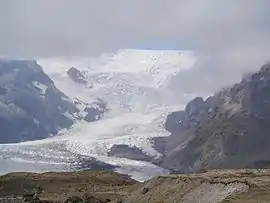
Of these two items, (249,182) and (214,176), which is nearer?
(249,182)

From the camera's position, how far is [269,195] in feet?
206

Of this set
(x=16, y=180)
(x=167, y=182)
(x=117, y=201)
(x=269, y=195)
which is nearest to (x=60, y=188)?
(x=16, y=180)

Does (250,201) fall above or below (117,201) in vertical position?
below

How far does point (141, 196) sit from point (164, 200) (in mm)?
7805

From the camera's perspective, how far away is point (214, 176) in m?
77.6

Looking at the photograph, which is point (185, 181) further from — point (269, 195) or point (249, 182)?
point (269, 195)

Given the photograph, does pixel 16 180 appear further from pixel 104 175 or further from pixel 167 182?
pixel 167 182

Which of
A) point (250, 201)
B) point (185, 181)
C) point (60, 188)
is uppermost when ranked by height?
point (60, 188)

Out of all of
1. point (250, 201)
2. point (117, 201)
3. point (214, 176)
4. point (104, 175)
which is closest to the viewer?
point (250, 201)

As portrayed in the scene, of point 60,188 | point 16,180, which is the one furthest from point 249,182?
point 16,180

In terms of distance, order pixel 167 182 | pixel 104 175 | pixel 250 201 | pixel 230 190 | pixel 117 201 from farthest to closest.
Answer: pixel 104 175 → pixel 117 201 → pixel 167 182 → pixel 230 190 → pixel 250 201

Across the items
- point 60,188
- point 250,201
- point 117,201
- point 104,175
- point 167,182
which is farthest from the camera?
point 104,175

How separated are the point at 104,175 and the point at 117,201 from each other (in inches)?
2917

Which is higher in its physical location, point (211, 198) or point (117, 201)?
point (117, 201)
